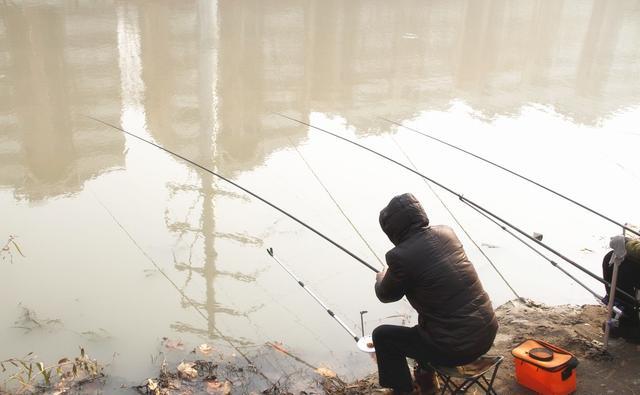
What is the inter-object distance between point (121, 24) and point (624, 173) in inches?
403

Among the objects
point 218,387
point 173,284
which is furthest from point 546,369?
point 173,284

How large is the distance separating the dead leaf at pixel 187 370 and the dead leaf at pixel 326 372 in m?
0.65

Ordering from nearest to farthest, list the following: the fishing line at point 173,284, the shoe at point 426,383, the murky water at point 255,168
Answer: the shoe at point 426,383
the fishing line at point 173,284
the murky water at point 255,168

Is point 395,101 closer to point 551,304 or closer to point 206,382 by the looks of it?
point 551,304

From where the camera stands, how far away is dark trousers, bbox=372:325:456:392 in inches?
103

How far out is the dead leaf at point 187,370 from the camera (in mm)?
3123

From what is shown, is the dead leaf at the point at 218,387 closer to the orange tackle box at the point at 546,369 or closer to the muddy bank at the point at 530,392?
the muddy bank at the point at 530,392

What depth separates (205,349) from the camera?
134 inches

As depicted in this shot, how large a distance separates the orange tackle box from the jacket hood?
0.92 m

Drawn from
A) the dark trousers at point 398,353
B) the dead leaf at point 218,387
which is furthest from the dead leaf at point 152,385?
the dark trousers at point 398,353

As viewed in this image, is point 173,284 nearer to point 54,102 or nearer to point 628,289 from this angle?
point 628,289

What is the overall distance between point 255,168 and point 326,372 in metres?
3.13

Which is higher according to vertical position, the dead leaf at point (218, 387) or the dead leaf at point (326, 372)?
the dead leaf at point (218, 387)

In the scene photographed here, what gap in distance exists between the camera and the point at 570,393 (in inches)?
112
